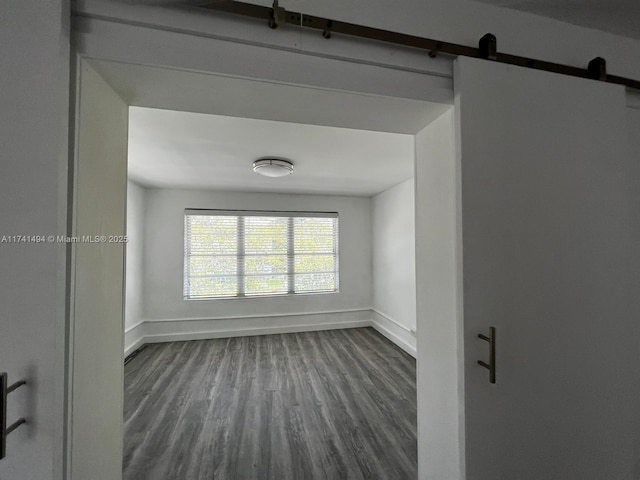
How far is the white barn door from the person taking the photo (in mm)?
806

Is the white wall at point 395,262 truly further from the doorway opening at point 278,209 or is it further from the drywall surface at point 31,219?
the drywall surface at point 31,219

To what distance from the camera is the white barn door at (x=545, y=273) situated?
806 mm

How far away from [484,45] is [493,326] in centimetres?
103

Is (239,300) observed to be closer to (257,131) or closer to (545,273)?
(257,131)

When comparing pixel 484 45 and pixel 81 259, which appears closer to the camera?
pixel 81 259

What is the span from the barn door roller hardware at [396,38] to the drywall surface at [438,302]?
217 millimetres

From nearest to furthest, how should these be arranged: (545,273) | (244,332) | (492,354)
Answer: (492,354) < (545,273) < (244,332)

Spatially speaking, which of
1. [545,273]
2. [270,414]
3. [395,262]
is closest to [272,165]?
[545,273]

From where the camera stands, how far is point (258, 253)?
400 cm

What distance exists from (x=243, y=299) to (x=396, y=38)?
12.7ft

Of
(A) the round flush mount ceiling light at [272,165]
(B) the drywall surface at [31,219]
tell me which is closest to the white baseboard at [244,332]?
(A) the round flush mount ceiling light at [272,165]

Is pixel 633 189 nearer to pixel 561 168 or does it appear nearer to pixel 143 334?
pixel 561 168

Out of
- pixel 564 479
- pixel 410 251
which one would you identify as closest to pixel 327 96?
pixel 564 479

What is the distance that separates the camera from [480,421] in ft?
2.59
